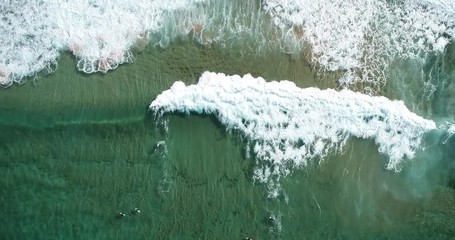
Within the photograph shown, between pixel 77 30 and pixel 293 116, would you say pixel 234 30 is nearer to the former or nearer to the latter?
pixel 293 116

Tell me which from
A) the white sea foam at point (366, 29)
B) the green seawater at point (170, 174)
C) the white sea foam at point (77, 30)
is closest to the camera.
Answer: the green seawater at point (170, 174)

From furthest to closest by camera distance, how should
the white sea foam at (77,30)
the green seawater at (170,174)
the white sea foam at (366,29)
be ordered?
the white sea foam at (366,29) → the white sea foam at (77,30) → the green seawater at (170,174)

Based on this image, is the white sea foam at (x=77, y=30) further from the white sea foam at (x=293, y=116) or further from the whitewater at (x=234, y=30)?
the white sea foam at (x=293, y=116)

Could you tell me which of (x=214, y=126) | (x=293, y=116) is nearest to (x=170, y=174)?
(x=214, y=126)

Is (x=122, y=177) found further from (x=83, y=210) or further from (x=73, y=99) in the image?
(x=73, y=99)

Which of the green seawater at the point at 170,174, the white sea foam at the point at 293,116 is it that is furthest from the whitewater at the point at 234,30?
the white sea foam at the point at 293,116

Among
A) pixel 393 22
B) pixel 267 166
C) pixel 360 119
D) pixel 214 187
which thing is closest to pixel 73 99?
pixel 214 187

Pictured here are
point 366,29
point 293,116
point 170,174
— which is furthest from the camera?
point 366,29
